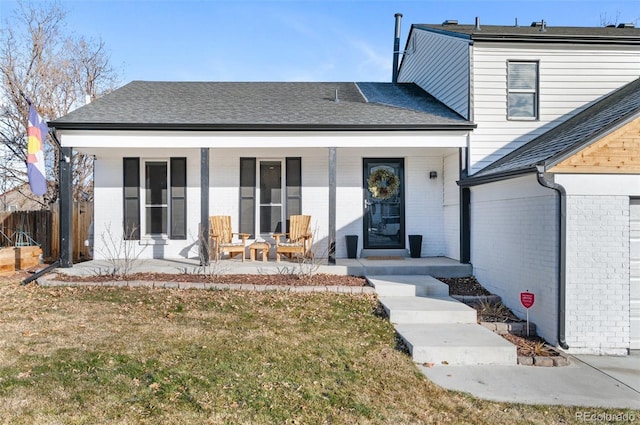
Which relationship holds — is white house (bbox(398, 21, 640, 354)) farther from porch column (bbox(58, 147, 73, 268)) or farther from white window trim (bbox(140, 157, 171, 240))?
porch column (bbox(58, 147, 73, 268))

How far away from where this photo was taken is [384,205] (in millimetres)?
9617

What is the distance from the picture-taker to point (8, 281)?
759cm

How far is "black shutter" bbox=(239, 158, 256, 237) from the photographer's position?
9547 mm

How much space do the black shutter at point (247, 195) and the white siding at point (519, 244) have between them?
4900 mm

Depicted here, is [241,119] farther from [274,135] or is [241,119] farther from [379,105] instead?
[379,105]

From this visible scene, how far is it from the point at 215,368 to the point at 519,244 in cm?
461

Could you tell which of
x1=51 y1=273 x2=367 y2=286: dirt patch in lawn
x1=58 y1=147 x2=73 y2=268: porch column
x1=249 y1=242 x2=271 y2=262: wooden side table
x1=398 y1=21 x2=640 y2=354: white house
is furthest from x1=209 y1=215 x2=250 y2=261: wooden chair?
x1=398 y1=21 x2=640 y2=354: white house

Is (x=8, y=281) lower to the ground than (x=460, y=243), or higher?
lower

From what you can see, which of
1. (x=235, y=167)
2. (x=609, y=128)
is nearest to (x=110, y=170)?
(x=235, y=167)

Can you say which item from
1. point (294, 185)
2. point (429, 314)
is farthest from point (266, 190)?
point (429, 314)

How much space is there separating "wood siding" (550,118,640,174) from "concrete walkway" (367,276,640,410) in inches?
89.4

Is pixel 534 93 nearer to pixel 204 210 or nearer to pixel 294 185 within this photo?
pixel 294 185

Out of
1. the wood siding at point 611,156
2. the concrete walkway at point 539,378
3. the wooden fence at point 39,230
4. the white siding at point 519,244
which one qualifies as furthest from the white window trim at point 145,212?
the wood siding at point 611,156

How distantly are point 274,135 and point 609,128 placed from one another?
5478mm
